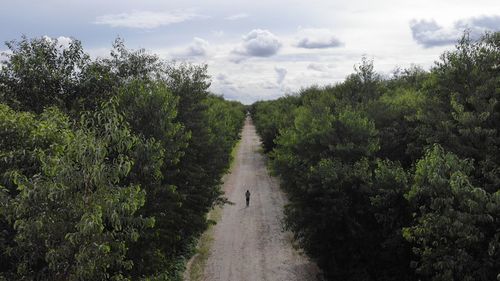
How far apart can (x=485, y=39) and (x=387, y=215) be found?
13314mm

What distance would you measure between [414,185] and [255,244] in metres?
19.2

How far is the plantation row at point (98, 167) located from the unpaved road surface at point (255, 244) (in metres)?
2.71

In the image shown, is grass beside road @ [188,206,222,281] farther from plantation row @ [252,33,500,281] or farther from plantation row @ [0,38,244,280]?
plantation row @ [252,33,500,281]

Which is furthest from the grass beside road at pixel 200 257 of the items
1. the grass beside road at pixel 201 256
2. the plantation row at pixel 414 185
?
the plantation row at pixel 414 185

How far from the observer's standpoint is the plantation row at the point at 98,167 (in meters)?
9.59

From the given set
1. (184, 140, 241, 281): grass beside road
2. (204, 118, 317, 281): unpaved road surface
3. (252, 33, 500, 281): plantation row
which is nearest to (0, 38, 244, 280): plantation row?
(184, 140, 241, 281): grass beside road

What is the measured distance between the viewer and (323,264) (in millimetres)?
24000

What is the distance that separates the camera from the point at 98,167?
9.76m

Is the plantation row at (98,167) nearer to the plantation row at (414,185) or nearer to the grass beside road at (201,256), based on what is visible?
the grass beside road at (201,256)

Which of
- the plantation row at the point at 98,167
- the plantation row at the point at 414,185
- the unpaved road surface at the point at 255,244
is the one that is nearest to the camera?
the plantation row at the point at 98,167

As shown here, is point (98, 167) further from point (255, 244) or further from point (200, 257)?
point (255, 244)

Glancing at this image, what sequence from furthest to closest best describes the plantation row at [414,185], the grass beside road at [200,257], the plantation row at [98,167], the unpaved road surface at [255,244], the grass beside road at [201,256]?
1. the unpaved road surface at [255,244]
2. the grass beside road at [201,256]
3. the grass beside road at [200,257]
4. the plantation row at [414,185]
5. the plantation row at [98,167]

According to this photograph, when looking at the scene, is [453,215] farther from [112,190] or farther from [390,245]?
[112,190]

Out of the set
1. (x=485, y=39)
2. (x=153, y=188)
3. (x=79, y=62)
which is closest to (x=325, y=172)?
(x=153, y=188)
